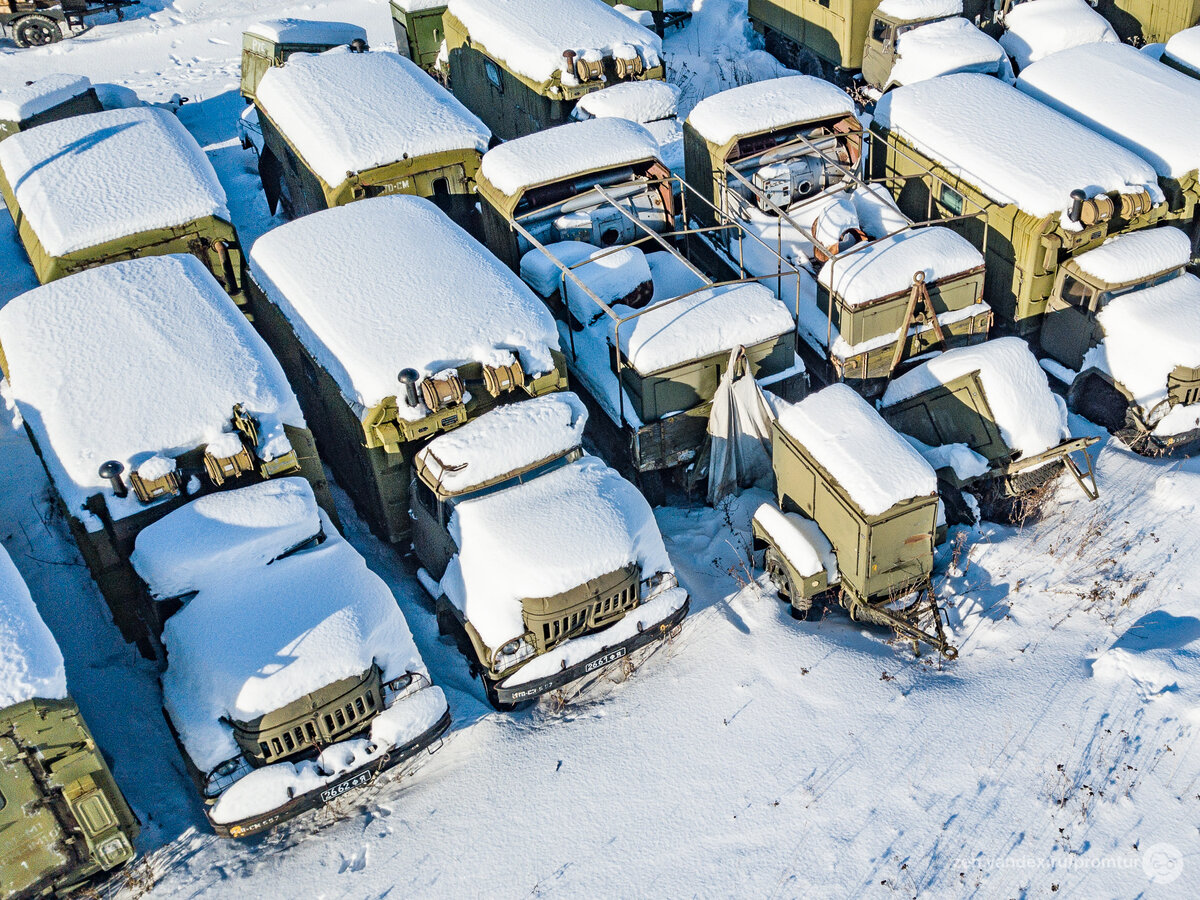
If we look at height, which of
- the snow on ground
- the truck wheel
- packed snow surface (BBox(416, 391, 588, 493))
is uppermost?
the truck wheel

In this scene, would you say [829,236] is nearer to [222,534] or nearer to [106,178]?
[222,534]

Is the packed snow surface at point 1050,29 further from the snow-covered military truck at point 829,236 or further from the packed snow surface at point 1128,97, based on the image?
the snow-covered military truck at point 829,236

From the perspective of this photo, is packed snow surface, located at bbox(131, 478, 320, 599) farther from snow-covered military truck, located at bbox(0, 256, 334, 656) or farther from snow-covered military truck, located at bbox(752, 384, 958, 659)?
snow-covered military truck, located at bbox(752, 384, 958, 659)

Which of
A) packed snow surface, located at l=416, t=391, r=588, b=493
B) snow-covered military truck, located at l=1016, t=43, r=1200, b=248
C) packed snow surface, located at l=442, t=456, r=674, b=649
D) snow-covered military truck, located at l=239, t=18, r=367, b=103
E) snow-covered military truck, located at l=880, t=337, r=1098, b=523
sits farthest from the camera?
snow-covered military truck, located at l=239, t=18, r=367, b=103

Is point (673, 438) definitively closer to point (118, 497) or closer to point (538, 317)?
point (538, 317)

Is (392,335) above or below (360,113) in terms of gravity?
below

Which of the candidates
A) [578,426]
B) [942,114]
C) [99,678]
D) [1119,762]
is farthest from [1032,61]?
[99,678]

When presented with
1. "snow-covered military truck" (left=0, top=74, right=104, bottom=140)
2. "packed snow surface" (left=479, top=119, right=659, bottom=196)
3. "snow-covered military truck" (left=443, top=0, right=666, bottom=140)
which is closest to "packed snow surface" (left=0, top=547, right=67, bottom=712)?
"packed snow surface" (left=479, top=119, right=659, bottom=196)

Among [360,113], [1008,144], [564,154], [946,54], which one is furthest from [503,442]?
[946,54]
